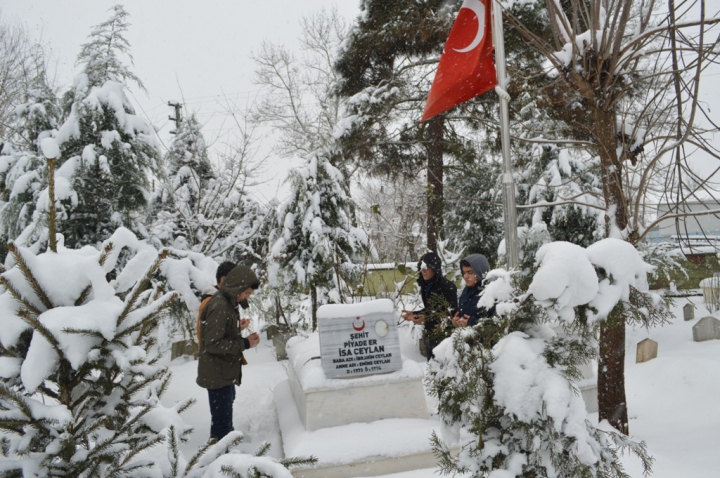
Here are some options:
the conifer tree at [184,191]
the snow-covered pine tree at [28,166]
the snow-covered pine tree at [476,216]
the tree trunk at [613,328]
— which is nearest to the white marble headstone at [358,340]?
the tree trunk at [613,328]

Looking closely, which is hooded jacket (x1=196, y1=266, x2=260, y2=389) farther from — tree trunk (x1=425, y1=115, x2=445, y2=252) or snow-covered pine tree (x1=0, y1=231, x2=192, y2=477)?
tree trunk (x1=425, y1=115, x2=445, y2=252)

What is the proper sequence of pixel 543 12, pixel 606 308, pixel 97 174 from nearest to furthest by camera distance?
pixel 606 308 → pixel 97 174 → pixel 543 12

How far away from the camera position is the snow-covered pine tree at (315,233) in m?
8.07

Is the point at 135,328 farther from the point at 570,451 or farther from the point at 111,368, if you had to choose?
the point at 570,451

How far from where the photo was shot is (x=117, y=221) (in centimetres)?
602

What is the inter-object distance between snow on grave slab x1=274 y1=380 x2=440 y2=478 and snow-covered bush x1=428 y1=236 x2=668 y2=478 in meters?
1.80

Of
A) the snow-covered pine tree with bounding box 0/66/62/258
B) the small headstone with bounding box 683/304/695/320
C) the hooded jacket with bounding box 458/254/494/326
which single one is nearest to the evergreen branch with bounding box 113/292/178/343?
the hooded jacket with bounding box 458/254/494/326

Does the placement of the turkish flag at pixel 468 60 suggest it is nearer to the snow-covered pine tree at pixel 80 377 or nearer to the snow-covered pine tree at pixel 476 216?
the snow-covered pine tree at pixel 80 377

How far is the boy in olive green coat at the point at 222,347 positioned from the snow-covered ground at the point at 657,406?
0.49m

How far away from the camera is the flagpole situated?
3611 mm

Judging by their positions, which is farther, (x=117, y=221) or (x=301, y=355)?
(x=117, y=221)

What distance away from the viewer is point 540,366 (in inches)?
73.7

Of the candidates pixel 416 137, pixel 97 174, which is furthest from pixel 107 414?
pixel 416 137

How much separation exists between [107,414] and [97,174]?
5.03m
